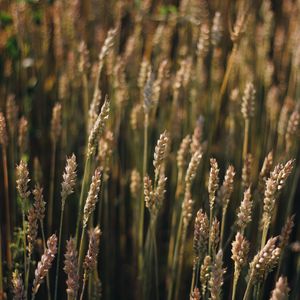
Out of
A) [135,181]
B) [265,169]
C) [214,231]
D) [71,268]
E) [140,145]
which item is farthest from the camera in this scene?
[140,145]

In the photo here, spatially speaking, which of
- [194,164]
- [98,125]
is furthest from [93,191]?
[194,164]

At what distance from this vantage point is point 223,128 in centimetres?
A: 196

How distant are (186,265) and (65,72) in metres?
0.73

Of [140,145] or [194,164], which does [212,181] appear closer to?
[194,164]

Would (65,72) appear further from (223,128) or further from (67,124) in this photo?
(223,128)

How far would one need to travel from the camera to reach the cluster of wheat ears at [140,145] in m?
1.22

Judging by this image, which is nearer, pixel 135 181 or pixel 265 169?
pixel 265 169

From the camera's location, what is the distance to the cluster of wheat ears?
4.01 feet

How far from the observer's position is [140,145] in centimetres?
158

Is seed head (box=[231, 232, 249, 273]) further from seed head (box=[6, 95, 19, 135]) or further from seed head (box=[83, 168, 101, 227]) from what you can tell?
seed head (box=[6, 95, 19, 135])

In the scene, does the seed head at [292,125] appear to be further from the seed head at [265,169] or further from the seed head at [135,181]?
the seed head at [135,181]

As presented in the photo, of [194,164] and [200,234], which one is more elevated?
[194,164]

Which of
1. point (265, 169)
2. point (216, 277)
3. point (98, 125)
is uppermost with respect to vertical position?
point (98, 125)

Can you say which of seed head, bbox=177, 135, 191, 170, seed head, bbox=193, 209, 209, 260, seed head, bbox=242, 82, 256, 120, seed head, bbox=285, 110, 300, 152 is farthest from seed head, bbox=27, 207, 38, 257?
seed head, bbox=285, 110, 300, 152
